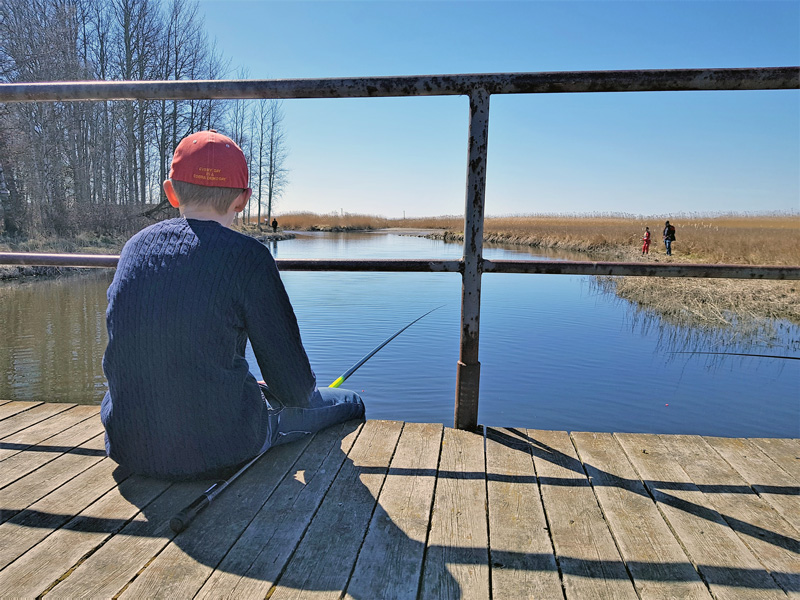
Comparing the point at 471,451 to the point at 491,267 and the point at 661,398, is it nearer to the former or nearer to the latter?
the point at 491,267

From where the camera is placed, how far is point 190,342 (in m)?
1.46

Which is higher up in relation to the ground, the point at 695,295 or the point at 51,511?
the point at 51,511

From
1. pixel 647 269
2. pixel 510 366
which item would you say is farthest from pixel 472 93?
pixel 510 366

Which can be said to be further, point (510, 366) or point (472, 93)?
point (510, 366)

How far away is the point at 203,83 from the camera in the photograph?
2.09 metres

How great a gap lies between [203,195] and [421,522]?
1.04 m

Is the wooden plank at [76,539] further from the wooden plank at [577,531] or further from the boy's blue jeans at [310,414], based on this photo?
the wooden plank at [577,531]

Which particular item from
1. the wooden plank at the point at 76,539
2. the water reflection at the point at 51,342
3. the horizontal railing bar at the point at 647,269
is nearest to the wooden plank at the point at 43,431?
the wooden plank at the point at 76,539

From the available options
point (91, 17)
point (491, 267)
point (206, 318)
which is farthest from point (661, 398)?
point (91, 17)

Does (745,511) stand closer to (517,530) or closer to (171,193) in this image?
(517,530)

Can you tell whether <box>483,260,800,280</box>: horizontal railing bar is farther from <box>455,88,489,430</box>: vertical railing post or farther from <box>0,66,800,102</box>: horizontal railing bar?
<box>0,66,800,102</box>: horizontal railing bar

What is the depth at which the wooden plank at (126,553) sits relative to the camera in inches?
45.3

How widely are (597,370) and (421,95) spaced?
22.0 ft

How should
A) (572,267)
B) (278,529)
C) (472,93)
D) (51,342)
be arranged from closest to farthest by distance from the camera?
(278,529) < (472,93) < (572,267) < (51,342)
